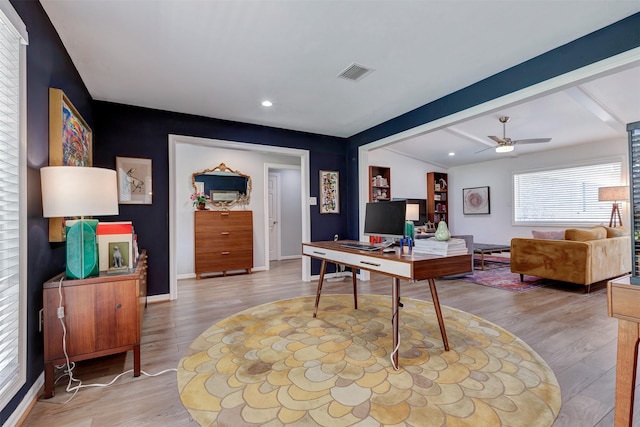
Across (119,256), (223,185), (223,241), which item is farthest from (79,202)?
(223,185)

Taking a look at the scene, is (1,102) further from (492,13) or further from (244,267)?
(244,267)

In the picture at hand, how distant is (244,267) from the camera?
5215mm

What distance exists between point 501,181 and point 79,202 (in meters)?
8.26

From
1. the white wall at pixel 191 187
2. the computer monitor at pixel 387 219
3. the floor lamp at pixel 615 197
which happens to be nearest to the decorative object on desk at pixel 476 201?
the floor lamp at pixel 615 197

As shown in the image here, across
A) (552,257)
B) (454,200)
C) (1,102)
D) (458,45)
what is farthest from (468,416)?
(454,200)

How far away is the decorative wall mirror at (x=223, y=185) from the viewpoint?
5203mm

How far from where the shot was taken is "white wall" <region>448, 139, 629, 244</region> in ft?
19.0

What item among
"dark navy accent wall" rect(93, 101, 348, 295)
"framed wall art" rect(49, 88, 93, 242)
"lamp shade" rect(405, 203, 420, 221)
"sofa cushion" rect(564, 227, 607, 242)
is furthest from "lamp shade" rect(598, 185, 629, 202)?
"framed wall art" rect(49, 88, 93, 242)

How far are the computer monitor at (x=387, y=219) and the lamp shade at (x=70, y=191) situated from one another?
2.03 metres

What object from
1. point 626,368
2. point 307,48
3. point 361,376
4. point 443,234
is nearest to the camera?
point 626,368

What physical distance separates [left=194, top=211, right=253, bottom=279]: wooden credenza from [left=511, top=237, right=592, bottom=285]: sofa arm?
171 inches

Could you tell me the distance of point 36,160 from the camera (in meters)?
1.73

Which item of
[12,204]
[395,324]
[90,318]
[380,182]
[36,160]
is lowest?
[395,324]

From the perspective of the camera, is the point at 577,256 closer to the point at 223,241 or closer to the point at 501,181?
the point at 501,181
